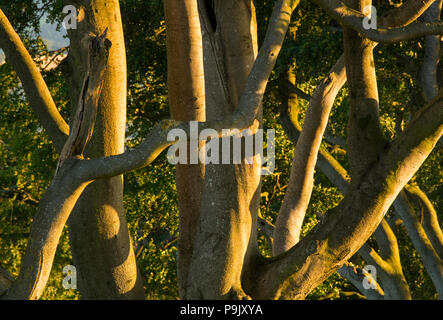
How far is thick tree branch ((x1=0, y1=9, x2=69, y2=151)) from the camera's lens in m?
6.13

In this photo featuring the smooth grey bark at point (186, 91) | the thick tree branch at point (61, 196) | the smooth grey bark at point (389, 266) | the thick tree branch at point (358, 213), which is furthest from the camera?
the smooth grey bark at point (389, 266)

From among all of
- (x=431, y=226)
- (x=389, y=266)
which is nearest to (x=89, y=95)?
(x=389, y=266)

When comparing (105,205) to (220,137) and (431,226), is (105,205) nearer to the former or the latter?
(220,137)

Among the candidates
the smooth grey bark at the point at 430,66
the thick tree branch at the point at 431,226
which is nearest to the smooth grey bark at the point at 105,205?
the smooth grey bark at the point at 430,66

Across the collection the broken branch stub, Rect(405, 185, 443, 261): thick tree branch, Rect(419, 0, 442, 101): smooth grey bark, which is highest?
Rect(419, 0, 442, 101): smooth grey bark

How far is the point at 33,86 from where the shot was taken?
6137 millimetres

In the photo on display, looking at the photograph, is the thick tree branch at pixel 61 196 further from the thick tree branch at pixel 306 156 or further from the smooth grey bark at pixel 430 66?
the smooth grey bark at pixel 430 66

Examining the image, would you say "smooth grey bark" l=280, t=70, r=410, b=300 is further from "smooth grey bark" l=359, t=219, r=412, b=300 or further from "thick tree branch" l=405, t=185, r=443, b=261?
"thick tree branch" l=405, t=185, r=443, b=261

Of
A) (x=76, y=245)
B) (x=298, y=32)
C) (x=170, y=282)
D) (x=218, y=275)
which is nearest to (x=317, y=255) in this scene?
(x=218, y=275)

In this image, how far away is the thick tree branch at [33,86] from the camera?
6.13 m

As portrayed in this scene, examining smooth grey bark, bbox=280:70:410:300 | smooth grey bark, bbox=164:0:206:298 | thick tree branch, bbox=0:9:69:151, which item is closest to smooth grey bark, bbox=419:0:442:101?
smooth grey bark, bbox=280:70:410:300

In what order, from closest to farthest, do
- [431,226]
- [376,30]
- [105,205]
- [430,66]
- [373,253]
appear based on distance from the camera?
[376,30], [105,205], [430,66], [373,253], [431,226]

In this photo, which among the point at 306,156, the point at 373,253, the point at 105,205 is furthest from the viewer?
the point at 373,253

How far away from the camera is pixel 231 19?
6.62 meters
